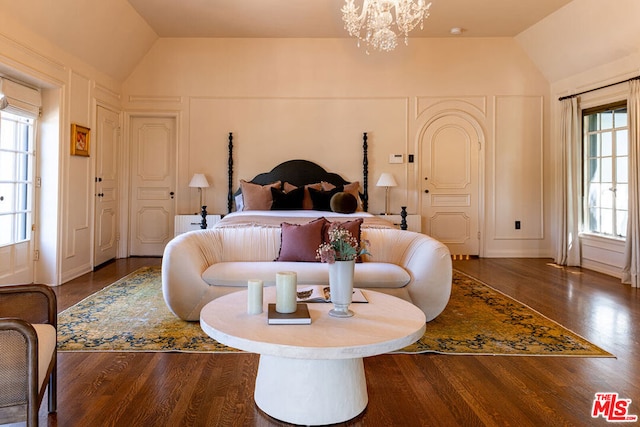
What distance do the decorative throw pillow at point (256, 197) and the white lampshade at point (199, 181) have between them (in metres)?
0.52

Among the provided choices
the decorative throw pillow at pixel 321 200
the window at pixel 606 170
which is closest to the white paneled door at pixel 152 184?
the decorative throw pillow at pixel 321 200

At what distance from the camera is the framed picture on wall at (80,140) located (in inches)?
171

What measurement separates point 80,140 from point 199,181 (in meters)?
1.46

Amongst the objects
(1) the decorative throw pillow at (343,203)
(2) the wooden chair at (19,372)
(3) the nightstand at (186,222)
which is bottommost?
(2) the wooden chair at (19,372)

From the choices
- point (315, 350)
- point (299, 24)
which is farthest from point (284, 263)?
point (299, 24)

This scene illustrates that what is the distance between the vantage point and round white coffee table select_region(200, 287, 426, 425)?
147cm

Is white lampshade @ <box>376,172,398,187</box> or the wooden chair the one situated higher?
white lampshade @ <box>376,172,398,187</box>

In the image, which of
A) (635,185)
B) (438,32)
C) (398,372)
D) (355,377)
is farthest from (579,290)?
(438,32)

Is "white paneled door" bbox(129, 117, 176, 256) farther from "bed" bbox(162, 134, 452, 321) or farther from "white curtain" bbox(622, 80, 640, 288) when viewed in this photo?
"white curtain" bbox(622, 80, 640, 288)

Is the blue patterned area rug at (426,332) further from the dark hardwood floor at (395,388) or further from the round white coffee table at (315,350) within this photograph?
the round white coffee table at (315,350)

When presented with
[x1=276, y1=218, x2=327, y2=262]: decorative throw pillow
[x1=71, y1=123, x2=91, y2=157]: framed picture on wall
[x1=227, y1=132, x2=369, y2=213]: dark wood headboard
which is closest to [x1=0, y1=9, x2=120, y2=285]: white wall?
[x1=71, y1=123, x2=91, y2=157]: framed picture on wall

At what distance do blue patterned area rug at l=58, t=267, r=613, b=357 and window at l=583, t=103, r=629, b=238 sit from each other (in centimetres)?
220

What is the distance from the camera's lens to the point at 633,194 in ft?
14.0

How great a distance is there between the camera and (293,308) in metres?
1.76
